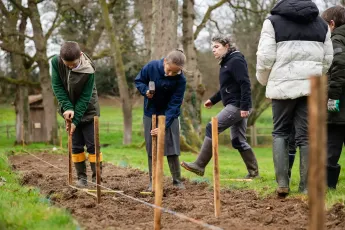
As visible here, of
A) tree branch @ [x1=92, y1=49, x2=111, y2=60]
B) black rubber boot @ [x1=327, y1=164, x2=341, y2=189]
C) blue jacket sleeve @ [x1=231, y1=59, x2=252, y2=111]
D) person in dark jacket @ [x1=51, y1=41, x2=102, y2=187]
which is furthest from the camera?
tree branch @ [x1=92, y1=49, x2=111, y2=60]

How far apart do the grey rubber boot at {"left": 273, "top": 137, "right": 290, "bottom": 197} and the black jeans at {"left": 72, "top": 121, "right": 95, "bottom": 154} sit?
8.83ft

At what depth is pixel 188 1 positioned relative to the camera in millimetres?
19906

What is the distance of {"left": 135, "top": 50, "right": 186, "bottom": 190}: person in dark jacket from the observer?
6785mm

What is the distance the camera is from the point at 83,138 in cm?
739

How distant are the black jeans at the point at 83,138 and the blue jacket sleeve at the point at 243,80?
2084mm

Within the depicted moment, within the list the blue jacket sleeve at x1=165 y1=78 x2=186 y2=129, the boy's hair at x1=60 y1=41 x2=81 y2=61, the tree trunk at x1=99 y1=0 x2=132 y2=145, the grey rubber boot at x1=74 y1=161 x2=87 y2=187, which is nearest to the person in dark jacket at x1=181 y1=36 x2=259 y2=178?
the blue jacket sleeve at x1=165 y1=78 x2=186 y2=129

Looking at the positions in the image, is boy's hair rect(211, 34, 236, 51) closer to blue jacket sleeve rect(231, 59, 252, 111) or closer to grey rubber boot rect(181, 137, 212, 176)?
blue jacket sleeve rect(231, 59, 252, 111)

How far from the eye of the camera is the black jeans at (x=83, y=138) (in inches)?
285

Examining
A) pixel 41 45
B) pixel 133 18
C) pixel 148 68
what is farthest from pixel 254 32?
pixel 148 68

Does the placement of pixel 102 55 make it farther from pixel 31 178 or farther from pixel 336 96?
pixel 336 96

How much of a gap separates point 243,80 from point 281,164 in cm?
185

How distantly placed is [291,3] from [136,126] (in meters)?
31.1

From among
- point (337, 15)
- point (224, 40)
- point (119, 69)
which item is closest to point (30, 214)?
point (224, 40)

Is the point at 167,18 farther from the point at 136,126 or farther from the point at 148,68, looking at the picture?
the point at 136,126
